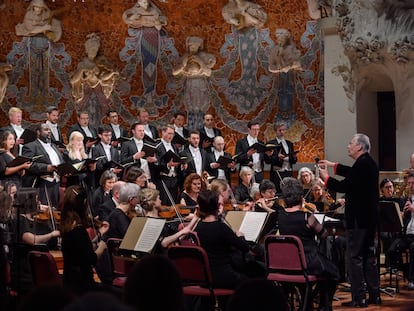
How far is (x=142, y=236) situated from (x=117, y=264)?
0.57m

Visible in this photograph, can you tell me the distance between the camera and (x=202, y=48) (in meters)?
13.4

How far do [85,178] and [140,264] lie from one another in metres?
7.25

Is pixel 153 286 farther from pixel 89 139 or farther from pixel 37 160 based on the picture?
pixel 89 139

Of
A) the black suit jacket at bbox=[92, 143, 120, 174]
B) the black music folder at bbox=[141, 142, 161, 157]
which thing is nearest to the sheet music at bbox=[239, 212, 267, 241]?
the black music folder at bbox=[141, 142, 161, 157]

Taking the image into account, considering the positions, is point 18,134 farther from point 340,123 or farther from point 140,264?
point 140,264

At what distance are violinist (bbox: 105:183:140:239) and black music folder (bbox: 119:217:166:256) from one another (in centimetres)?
57

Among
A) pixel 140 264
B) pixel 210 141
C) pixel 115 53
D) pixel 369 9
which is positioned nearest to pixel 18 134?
pixel 210 141

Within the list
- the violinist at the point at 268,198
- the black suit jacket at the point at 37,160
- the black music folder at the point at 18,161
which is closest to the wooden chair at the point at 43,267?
the violinist at the point at 268,198

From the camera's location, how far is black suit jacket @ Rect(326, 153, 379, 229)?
264 inches

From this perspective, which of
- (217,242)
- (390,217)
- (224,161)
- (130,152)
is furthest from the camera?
(130,152)

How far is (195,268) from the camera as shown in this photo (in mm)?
5422

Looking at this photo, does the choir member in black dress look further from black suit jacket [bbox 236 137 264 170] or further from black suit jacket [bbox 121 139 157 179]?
black suit jacket [bbox 236 137 264 170]

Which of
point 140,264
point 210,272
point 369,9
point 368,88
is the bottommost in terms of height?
→ point 210,272

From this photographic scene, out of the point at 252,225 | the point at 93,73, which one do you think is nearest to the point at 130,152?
the point at 93,73
